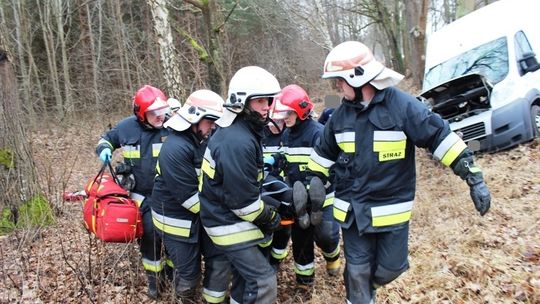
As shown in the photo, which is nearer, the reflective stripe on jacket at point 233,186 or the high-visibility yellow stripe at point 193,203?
the reflective stripe on jacket at point 233,186

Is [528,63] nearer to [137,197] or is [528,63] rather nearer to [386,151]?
[386,151]

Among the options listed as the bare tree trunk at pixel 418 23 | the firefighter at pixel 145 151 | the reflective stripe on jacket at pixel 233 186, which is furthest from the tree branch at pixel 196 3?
the bare tree trunk at pixel 418 23

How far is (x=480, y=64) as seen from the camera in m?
8.36

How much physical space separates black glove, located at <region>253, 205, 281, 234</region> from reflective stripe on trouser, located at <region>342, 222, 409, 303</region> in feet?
1.73

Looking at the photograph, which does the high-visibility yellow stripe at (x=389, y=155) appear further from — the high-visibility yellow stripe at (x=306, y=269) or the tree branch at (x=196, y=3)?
the tree branch at (x=196, y=3)

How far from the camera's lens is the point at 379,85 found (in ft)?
10.5

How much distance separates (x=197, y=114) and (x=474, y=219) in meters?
3.63

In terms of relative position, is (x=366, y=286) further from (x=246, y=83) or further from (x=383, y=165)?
(x=246, y=83)

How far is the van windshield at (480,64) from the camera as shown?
8023 millimetres

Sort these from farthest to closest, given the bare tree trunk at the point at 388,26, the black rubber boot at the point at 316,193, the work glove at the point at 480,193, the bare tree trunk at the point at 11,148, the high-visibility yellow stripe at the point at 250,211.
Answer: the bare tree trunk at the point at 388,26, the bare tree trunk at the point at 11,148, the black rubber boot at the point at 316,193, the high-visibility yellow stripe at the point at 250,211, the work glove at the point at 480,193

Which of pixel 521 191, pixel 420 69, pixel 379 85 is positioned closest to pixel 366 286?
pixel 379 85

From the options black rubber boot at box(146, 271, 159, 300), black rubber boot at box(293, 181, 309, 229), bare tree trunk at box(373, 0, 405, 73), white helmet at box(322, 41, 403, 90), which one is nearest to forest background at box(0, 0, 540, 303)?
black rubber boot at box(146, 271, 159, 300)

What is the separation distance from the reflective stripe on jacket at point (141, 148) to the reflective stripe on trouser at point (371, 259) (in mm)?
2052

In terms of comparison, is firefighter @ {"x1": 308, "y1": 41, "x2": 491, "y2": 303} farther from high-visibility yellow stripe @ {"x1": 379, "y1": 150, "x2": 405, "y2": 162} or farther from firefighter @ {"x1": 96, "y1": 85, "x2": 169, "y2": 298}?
firefighter @ {"x1": 96, "y1": 85, "x2": 169, "y2": 298}
